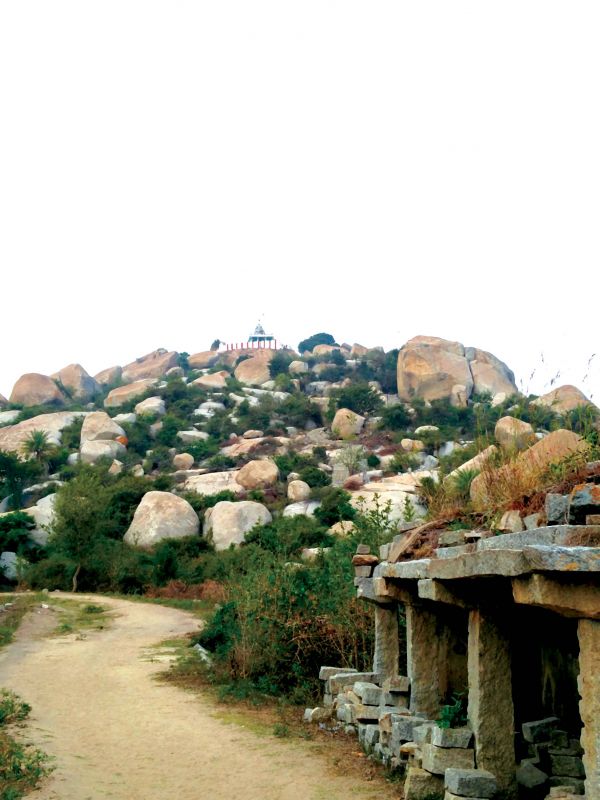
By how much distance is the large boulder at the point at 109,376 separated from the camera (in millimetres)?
76544

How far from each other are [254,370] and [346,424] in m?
19.4

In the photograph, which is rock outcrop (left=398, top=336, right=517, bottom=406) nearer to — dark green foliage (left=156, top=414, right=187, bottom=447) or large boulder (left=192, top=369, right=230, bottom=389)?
large boulder (left=192, top=369, right=230, bottom=389)

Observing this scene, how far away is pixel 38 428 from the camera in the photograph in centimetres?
5153

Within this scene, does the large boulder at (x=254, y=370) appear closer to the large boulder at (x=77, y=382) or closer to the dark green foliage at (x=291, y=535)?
the large boulder at (x=77, y=382)

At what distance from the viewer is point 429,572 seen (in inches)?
239

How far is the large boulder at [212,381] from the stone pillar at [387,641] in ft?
177

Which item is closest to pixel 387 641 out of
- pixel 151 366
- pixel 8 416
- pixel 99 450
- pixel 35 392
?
pixel 99 450

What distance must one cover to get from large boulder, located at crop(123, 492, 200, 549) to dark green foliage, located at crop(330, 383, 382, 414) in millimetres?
20403

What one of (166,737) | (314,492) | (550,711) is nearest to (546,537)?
(550,711)

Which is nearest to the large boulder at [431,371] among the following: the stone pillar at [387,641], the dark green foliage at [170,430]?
the dark green foliage at [170,430]

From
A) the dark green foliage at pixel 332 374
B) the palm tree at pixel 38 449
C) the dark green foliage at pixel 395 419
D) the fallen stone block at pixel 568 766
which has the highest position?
the dark green foliage at pixel 332 374

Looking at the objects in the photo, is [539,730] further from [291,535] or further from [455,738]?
[291,535]

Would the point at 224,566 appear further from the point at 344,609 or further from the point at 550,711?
the point at 550,711

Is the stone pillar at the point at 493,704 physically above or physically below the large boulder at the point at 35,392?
below
